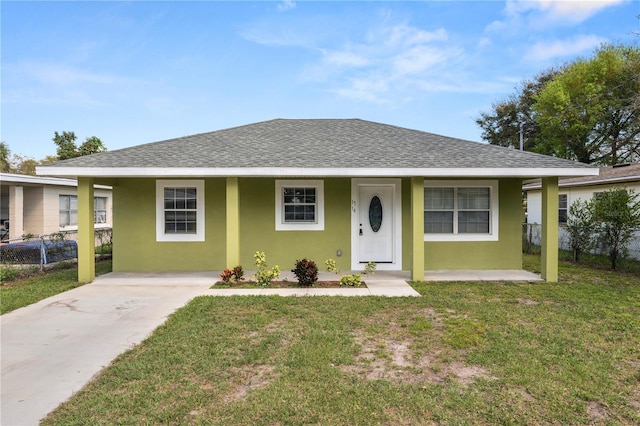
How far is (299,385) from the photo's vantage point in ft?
10.7

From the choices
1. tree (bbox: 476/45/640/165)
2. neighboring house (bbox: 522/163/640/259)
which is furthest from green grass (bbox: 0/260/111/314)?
tree (bbox: 476/45/640/165)

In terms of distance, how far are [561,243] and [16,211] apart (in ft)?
73.2

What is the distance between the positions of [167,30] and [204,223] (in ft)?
29.0

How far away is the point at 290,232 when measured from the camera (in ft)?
29.8

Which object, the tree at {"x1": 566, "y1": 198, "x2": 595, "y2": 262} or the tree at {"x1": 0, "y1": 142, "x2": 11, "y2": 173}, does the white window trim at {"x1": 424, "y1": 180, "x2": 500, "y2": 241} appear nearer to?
the tree at {"x1": 566, "y1": 198, "x2": 595, "y2": 262}

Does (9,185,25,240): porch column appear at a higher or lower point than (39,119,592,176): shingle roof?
lower

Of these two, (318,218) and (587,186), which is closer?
(318,218)

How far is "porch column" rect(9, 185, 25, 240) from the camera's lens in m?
13.6

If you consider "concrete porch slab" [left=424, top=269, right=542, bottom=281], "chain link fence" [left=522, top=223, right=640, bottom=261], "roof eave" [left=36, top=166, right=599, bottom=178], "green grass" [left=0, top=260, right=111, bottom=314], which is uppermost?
"roof eave" [left=36, top=166, right=599, bottom=178]

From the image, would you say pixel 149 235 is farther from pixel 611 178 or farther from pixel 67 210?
pixel 611 178

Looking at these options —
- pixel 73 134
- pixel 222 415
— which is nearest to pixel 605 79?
pixel 222 415

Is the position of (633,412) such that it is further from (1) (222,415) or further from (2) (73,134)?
(2) (73,134)

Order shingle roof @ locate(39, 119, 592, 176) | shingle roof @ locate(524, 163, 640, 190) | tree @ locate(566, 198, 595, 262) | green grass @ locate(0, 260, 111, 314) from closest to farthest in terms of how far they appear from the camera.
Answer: green grass @ locate(0, 260, 111, 314) → shingle roof @ locate(39, 119, 592, 176) → tree @ locate(566, 198, 595, 262) → shingle roof @ locate(524, 163, 640, 190)

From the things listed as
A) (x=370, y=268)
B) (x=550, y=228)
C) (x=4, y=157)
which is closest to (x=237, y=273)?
(x=370, y=268)
